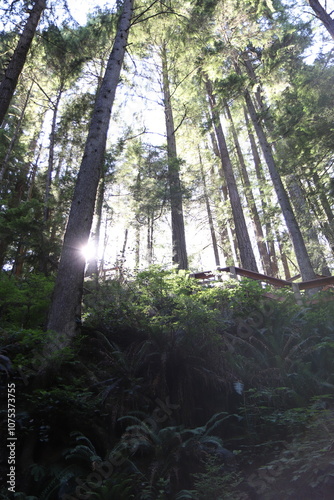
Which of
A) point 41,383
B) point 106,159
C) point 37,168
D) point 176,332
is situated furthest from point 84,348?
point 37,168

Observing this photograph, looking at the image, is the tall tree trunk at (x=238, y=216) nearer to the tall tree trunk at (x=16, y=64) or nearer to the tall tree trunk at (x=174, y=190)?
the tall tree trunk at (x=174, y=190)

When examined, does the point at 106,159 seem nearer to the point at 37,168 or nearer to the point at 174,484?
the point at 37,168

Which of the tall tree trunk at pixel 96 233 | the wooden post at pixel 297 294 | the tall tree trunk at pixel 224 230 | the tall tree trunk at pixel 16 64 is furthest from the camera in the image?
the tall tree trunk at pixel 224 230

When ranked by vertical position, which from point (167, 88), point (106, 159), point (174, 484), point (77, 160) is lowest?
point (174, 484)

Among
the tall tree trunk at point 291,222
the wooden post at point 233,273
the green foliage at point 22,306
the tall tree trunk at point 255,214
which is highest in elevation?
the tall tree trunk at point 255,214

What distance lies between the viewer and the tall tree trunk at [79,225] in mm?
5141

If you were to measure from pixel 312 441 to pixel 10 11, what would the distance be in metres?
12.3

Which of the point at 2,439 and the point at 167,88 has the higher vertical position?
the point at 167,88

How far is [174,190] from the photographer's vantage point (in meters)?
12.9

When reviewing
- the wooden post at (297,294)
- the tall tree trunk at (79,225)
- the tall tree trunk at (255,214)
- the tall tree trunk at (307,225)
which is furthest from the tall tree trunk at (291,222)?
the tall tree trunk at (79,225)

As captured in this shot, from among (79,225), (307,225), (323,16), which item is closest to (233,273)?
(79,225)

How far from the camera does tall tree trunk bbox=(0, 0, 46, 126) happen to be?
6.83 metres

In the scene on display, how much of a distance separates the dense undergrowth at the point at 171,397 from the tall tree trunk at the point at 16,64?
4330mm

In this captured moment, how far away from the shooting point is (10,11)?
8805mm
